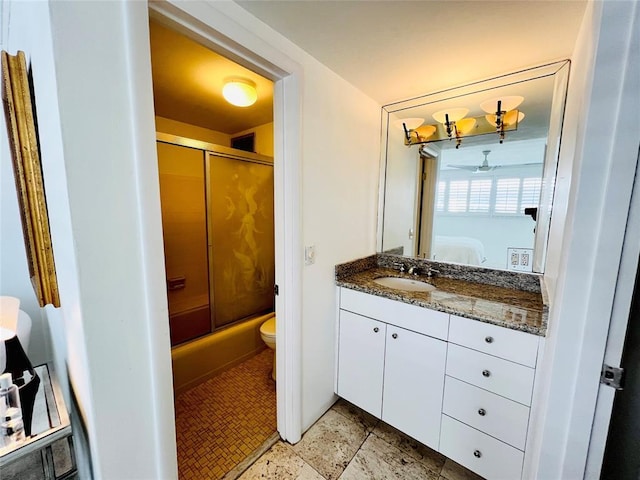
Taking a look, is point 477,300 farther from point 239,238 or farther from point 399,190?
point 239,238

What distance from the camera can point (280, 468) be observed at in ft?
4.50

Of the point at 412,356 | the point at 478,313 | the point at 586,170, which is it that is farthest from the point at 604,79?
the point at 412,356

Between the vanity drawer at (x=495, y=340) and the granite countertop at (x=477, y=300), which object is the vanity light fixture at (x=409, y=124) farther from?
the vanity drawer at (x=495, y=340)

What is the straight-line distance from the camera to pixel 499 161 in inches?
63.6

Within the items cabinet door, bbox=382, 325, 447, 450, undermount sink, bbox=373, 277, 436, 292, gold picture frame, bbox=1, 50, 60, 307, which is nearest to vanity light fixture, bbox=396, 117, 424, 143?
undermount sink, bbox=373, 277, 436, 292

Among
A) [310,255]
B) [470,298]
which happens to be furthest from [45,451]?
[470,298]

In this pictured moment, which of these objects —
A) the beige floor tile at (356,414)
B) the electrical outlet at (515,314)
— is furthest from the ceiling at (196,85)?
the beige floor tile at (356,414)

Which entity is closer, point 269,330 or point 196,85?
point 196,85

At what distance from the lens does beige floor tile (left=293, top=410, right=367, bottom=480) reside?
54.9 inches

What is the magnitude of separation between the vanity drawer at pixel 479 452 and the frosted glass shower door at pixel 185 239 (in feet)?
6.23

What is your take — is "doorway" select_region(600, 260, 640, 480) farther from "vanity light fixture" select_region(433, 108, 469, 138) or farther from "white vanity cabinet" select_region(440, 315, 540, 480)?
"vanity light fixture" select_region(433, 108, 469, 138)

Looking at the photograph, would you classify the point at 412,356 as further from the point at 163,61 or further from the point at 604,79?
the point at 163,61

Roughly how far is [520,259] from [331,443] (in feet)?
5.10

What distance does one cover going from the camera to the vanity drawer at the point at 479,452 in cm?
116
